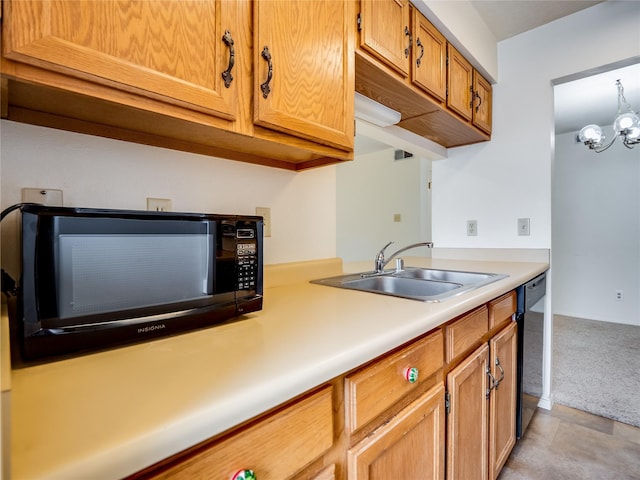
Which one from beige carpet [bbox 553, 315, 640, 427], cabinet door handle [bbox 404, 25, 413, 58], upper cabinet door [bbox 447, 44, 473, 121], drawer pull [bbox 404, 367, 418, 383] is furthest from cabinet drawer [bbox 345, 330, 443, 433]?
beige carpet [bbox 553, 315, 640, 427]

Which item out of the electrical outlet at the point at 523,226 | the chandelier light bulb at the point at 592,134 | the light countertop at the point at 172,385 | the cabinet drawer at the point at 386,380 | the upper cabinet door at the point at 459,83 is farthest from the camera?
the chandelier light bulb at the point at 592,134

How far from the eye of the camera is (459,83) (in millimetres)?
1776

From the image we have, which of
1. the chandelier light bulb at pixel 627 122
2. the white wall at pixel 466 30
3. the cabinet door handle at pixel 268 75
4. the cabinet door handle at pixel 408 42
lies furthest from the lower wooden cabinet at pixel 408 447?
the chandelier light bulb at pixel 627 122

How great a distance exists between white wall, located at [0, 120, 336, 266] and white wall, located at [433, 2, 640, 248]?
52.5 inches

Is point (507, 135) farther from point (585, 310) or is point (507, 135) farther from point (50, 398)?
point (585, 310)

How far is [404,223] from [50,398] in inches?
163

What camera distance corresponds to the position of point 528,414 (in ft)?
5.32

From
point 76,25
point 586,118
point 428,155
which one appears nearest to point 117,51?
point 76,25

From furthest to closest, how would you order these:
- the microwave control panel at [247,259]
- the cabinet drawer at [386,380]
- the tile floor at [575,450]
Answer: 1. the tile floor at [575,450]
2. the microwave control panel at [247,259]
3. the cabinet drawer at [386,380]

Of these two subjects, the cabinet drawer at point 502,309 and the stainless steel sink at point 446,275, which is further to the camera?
the stainless steel sink at point 446,275

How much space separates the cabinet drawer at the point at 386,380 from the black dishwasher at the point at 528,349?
886mm

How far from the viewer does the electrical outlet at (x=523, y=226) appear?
2.07 metres

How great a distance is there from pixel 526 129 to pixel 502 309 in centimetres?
140

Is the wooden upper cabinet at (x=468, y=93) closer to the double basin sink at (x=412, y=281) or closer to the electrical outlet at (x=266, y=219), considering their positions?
the double basin sink at (x=412, y=281)
